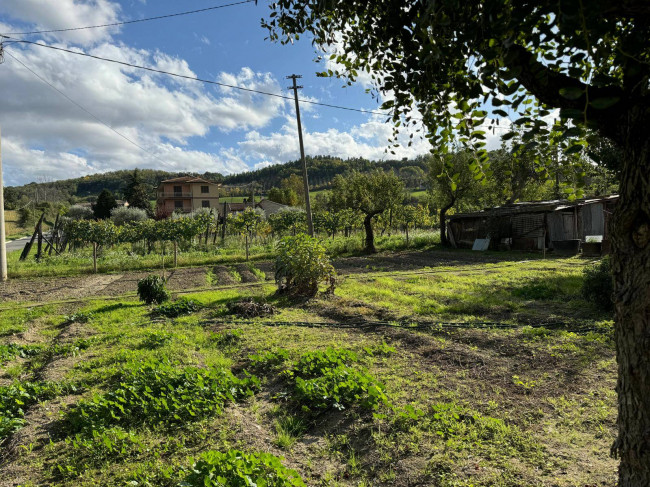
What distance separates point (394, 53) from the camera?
218cm

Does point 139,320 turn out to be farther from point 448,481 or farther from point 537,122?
point 537,122

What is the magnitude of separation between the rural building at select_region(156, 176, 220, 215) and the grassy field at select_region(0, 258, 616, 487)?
62363 mm

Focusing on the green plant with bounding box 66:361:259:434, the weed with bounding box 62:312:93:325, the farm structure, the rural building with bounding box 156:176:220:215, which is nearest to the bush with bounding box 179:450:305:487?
the green plant with bounding box 66:361:259:434

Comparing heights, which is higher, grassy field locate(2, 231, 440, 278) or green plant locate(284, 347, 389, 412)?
grassy field locate(2, 231, 440, 278)

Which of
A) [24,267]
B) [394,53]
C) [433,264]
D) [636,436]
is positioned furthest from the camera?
[24,267]

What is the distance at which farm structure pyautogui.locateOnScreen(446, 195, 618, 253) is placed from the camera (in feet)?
63.1

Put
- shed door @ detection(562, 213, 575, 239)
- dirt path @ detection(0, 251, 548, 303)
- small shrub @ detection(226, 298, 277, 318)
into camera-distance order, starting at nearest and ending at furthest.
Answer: small shrub @ detection(226, 298, 277, 318)
dirt path @ detection(0, 251, 548, 303)
shed door @ detection(562, 213, 575, 239)

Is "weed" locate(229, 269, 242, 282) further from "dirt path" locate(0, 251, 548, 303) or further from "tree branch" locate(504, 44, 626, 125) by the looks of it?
"tree branch" locate(504, 44, 626, 125)

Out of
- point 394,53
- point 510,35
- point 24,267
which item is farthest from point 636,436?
point 24,267

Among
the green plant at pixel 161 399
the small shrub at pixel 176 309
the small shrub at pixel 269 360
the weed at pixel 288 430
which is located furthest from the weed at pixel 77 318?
the weed at pixel 288 430

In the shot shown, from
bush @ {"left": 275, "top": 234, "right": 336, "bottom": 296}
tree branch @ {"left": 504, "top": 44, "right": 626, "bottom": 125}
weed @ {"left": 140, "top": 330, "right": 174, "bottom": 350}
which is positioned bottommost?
weed @ {"left": 140, "top": 330, "right": 174, "bottom": 350}

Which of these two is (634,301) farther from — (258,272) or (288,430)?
(258,272)

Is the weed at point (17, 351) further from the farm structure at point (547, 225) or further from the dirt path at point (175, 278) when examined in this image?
the farm structure at point (547, 225)

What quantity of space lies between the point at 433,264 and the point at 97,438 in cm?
1593
